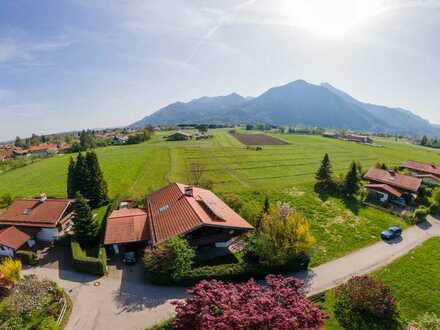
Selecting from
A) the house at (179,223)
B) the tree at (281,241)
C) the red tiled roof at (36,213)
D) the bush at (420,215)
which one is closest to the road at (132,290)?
the tree at (281,241)

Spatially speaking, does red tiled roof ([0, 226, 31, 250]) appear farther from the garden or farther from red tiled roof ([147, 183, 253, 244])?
red tiled roof ([147, 183, 253, 244])

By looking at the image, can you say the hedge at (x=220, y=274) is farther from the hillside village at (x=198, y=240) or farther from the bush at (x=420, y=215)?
the bush at (x=420, y=215)

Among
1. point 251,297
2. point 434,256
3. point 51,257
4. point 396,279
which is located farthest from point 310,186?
point 51,257

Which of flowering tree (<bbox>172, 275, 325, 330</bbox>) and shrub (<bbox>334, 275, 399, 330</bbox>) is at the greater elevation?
flowering tree (<bbox>172, 275, 325, 330</bbox>)

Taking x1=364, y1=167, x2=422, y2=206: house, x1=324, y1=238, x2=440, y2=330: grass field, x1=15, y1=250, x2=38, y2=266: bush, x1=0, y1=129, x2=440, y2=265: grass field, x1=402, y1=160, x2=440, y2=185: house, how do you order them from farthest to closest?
x1=402, y1=160, x2=440, y2=185: house, x1=364, y1=167, x2=422, y2=206: house, x1=0, y1=129, x2=440, y2=265: grass field, x1=15, y1=250, x2=38, y2=266: bush, x1=324, y1=238, x2=440, y2=330: grass field

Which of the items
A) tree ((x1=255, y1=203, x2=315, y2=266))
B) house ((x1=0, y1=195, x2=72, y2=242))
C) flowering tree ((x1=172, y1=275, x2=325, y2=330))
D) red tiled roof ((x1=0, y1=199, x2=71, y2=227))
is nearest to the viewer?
flowering tree ((x1=172, y1=275, x2=325, y2=330))

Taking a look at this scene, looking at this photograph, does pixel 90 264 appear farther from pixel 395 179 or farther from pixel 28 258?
pixel 395 179

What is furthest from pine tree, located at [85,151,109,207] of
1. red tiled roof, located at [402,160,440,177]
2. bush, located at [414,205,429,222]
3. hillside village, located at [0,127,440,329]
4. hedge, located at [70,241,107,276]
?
red tiled roof, located at [402,160,440,177]

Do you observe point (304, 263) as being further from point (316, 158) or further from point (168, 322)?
point (316, 158)

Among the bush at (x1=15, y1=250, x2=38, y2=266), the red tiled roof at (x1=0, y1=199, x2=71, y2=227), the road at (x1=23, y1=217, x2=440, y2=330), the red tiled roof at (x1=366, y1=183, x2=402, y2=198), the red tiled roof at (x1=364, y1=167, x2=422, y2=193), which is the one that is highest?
the red tiled roof at (x1=0, y1=199, x2=71, y2=227)
